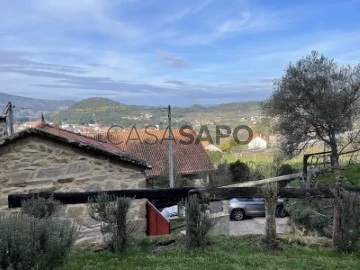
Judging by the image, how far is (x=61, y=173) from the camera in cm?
764

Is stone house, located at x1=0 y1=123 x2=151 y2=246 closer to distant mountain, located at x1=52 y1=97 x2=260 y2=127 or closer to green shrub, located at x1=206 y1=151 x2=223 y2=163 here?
distant mountain, located at x1=52 y1=97 x2=260 y2=127

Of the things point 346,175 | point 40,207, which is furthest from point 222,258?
point 346,175

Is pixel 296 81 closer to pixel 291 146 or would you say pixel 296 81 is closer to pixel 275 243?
A: pixel 291 146

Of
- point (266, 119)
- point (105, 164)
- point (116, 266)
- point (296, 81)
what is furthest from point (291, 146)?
point (116, 266)

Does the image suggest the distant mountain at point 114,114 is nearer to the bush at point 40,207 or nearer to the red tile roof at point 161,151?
the red tile roof at point 161,151

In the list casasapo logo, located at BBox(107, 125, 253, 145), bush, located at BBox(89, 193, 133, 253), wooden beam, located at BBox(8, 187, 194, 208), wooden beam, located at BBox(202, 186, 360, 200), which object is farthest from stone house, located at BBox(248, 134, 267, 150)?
bush, located at BBox(89, 193, 133, 253)

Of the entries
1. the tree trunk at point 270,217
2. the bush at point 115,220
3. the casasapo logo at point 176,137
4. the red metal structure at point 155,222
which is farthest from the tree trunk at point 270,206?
the casasapo logo at point 176,137

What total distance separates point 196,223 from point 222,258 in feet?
2.25

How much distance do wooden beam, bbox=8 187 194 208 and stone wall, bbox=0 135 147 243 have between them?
1000mm

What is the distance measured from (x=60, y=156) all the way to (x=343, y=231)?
207 inches

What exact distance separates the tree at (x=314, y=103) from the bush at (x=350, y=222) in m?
15.3

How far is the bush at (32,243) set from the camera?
3.06m

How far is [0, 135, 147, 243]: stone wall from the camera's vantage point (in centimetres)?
734

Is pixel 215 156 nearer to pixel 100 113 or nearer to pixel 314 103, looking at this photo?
pixel 100 113
